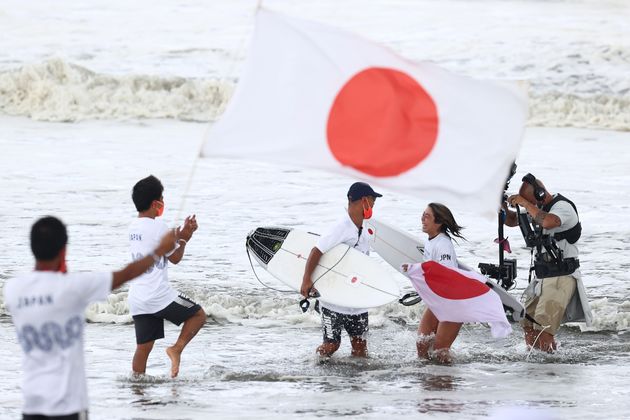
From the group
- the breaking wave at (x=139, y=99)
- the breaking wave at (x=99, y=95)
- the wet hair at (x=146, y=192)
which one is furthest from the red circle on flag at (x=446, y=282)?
the breaking wave at (x=99, y=95)

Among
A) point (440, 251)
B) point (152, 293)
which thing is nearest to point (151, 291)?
point (152, 293)

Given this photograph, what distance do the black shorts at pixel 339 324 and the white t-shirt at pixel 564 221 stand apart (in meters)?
1.51

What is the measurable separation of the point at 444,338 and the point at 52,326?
469 centimetres

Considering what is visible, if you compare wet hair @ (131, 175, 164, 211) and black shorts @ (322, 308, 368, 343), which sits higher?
wet hair @ (131, 175, 164, 211)

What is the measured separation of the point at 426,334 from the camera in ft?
32.5

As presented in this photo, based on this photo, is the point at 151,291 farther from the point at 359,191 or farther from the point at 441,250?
A: the point at 441,250

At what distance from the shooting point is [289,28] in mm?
6758

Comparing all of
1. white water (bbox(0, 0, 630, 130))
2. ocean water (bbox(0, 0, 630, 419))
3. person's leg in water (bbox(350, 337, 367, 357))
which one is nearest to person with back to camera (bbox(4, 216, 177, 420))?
ocean water (bbox(0, 0, 630, 419))

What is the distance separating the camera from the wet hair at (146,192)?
8.23m

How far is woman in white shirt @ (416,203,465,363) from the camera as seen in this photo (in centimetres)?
948

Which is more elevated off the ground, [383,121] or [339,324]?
[383,121]

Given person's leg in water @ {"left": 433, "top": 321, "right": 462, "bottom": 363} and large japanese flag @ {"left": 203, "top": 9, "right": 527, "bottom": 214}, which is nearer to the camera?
large japanese flag @ {"left": 203, "top": 9, "right": 527, "bottom": 214}

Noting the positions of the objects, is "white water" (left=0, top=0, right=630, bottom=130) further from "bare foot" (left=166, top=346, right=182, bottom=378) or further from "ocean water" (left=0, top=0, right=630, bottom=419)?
"bare foot" (left=166, top=346, right=182, bottom=378)

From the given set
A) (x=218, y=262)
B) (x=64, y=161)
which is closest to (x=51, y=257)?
(x=218, y=262)
